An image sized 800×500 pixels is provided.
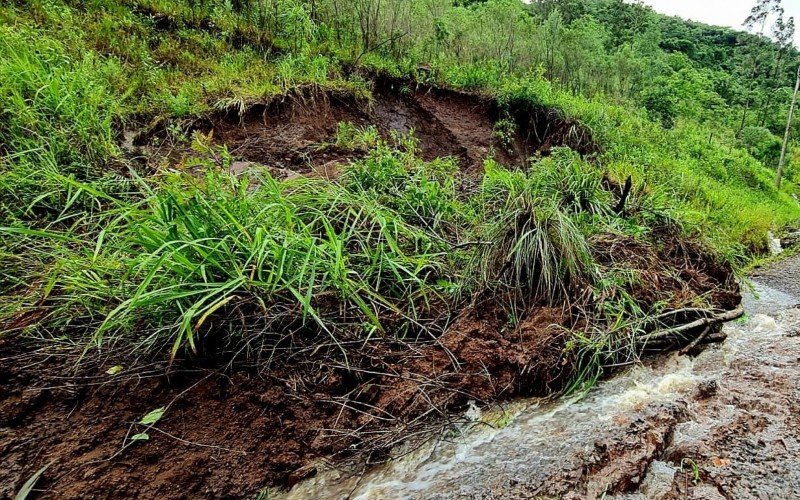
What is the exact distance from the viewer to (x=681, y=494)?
4.85 ft

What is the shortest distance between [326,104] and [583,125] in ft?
13.7

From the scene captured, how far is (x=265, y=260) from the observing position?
1.94m

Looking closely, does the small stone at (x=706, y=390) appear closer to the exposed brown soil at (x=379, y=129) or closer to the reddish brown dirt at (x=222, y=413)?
the reddish brown dirt at (x=222, y=413)

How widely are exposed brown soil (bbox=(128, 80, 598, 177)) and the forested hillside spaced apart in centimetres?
4

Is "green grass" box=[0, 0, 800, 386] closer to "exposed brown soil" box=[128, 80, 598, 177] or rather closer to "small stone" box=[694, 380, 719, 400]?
"exposed brown soil" box=[128, 80, 598, 177]

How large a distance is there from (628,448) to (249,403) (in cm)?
164

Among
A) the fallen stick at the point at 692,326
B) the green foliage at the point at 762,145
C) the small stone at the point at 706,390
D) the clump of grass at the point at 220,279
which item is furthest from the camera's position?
the green foliage at the point at 762,145

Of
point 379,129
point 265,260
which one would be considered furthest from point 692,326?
point 379,129

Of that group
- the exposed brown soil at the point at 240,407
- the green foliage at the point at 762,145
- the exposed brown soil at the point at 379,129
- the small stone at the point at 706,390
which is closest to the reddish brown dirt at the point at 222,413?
the exposed brown soil at the point at 240,407

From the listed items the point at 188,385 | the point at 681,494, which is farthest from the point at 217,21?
the point at 681,494

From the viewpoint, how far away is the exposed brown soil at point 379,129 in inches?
166

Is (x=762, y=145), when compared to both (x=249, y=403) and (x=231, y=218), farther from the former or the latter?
(x=249, y=403)

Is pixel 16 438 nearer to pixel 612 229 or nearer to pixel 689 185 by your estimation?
pixel 612 229

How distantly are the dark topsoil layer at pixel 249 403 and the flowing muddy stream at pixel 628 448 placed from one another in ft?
0.44
